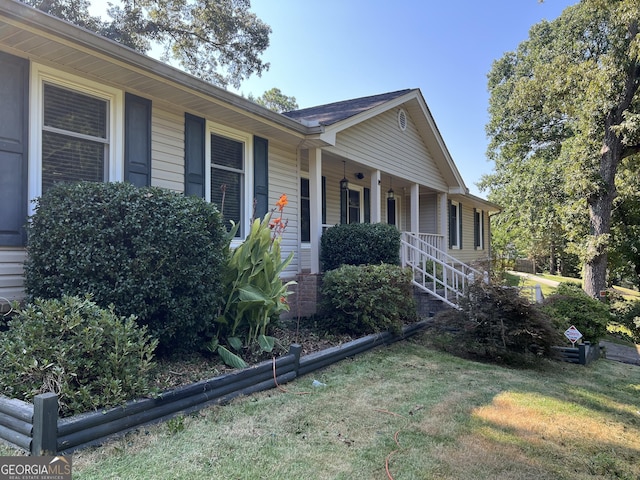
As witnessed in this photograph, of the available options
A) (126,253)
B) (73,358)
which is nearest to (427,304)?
(126,253)

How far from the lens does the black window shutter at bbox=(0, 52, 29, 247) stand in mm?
4039

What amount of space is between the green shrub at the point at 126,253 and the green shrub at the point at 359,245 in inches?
151

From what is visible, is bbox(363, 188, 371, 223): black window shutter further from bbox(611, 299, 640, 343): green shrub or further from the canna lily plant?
bbox(611, 299, 640, 343): green shrub

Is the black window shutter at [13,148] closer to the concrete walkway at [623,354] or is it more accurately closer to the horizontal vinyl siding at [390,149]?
the horizontal vinyl siding at [390,149]

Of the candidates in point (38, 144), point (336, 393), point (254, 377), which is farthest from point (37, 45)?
point (336, 393)

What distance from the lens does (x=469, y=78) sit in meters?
21.2

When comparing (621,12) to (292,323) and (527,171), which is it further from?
A: (292,323)

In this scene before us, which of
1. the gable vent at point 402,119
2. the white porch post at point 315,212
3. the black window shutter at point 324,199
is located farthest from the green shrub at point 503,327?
the gable vent at point 402,119

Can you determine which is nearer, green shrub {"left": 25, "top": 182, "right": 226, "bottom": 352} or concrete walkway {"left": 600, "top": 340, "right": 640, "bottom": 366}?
green shrub {"left": 25, "top": 182, "right": 226, "bottom": 352}

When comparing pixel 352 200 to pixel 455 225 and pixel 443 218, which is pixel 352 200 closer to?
pixel 443 218

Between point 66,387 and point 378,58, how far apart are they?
17443 mm

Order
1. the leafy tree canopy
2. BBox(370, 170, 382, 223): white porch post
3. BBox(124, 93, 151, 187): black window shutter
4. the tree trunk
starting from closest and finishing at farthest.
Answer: BBox(124, 93, 151, 187): black window shutter
BBox(370, 170, 382, 223): white porch post
the tree trunk
the leafy tree canopy

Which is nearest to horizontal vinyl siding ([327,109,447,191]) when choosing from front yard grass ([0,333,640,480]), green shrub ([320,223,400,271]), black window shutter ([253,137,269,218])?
black window shutter ([253,137,269,218])

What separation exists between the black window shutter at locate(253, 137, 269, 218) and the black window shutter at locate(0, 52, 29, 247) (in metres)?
3.27
